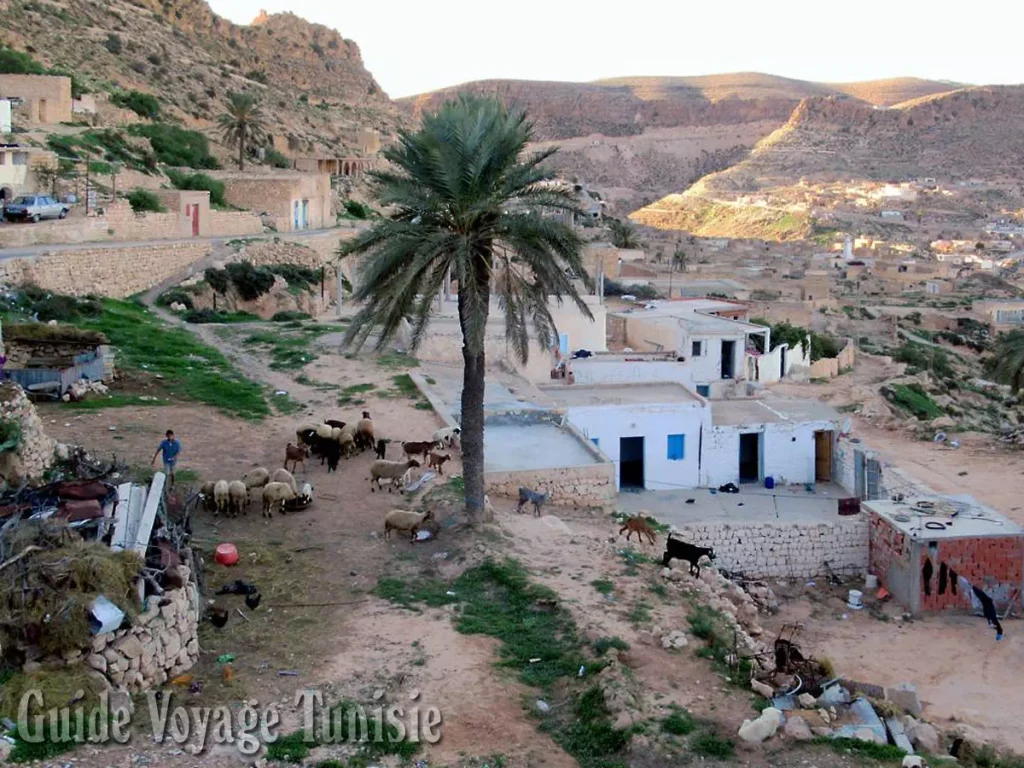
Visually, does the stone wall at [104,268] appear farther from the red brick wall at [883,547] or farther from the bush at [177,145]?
the red brick wall at [883,547]

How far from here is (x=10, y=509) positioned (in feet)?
33.8

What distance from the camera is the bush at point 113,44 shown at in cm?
5938

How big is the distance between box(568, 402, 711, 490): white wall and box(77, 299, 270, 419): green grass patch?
5.67m

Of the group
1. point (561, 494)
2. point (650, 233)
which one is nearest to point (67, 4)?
point (650, 233)

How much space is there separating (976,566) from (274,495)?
30.1ft

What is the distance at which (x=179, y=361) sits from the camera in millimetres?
21781

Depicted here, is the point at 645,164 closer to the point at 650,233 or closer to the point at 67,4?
the point at 650,233

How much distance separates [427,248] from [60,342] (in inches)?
370

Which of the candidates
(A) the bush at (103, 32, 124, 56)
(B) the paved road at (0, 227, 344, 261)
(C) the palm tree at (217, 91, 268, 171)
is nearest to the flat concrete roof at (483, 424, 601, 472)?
(B) the paved road at (0, 227, 344, 261)

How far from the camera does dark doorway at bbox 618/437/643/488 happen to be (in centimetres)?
1948

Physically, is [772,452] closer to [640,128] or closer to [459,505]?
[459,505]

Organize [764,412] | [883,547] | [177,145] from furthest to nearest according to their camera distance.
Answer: [177,145], [764,412], [883,547]

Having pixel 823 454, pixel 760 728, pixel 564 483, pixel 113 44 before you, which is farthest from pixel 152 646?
pixel 113 44

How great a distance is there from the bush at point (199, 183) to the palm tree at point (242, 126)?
21.9 ft
